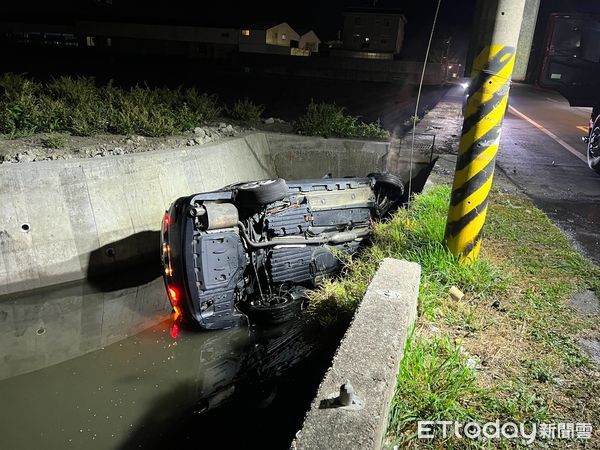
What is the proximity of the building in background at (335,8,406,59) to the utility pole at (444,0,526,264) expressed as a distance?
33.7 m

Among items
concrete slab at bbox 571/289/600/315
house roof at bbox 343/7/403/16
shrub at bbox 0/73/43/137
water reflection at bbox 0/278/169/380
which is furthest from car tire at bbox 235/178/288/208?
house roof at bbox 343/7/403/16

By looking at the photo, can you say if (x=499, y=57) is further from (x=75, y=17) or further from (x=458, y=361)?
(x=75, y=17)

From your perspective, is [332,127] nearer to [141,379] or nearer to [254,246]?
[254,246]

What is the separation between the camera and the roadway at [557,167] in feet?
20.4

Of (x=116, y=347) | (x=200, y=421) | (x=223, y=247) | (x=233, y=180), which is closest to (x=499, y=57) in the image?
(x=223, y=247)

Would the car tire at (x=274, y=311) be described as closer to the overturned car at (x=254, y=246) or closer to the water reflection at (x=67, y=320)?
the overturned car at (x=254, y=246)

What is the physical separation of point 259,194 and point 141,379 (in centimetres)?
254

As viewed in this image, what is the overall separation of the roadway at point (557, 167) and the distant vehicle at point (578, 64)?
84cm

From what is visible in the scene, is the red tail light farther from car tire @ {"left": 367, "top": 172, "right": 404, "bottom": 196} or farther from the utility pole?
car tire @ {"left": 367, "top": 172, "right": 404, "bottom": 196}

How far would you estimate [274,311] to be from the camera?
5043 millimetres

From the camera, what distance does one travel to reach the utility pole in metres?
3.62

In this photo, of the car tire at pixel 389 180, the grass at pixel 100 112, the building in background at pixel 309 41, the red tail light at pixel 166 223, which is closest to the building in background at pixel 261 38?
the building in background at pixel 309 41

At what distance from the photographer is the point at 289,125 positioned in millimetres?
11656

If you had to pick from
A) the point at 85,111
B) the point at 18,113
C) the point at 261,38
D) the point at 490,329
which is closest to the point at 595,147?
the point at 490,329
